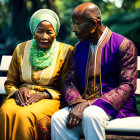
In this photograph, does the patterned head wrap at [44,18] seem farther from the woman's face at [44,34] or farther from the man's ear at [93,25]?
the man's ear at [93,25]

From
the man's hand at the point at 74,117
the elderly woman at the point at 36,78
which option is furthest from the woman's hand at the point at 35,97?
the man's hand at the point at 74,117

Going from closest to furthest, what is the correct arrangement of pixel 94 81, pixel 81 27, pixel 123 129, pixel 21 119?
pixel 123 129 → pixel 21 119 → pixel 81 27 → pixel 94 81

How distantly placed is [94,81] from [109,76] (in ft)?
0.66

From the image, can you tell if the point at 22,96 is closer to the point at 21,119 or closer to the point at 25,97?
A: the point at 25,97

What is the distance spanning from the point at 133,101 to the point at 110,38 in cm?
86

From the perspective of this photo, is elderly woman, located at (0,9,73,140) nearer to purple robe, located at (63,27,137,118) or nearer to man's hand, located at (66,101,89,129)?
purple robe, located at (63,27,137,118)

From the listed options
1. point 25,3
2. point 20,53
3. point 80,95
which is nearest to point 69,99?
point 80,95

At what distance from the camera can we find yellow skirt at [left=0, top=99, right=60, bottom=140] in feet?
14.3

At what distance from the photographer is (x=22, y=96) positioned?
4664 mm

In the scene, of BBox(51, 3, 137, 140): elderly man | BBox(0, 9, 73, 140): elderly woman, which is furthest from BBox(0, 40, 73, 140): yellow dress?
BBox(51, 3, 137, 140): elderly man

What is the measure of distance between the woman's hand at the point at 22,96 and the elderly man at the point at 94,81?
50cm

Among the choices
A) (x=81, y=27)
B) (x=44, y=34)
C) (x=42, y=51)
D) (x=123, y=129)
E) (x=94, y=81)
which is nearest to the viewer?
(x=123, y=129)

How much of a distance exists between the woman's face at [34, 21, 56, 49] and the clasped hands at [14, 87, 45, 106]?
681 millimetres

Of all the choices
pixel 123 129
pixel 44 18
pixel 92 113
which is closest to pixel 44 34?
pixel 44 18
